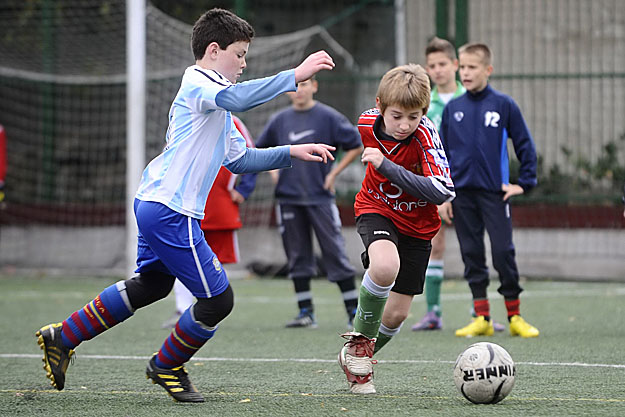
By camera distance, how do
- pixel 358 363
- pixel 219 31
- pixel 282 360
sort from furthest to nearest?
pixel 282 360 → pixel 358 363 → pixel 219 31

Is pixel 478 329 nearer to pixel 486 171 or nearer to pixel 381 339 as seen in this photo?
pixel 486 171

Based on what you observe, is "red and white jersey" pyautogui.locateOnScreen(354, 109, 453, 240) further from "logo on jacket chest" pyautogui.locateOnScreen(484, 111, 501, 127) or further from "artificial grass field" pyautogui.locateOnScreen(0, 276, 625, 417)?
"logo on jacket chest" pyautogui.locateOnScreen(484, 111, 501, 127)

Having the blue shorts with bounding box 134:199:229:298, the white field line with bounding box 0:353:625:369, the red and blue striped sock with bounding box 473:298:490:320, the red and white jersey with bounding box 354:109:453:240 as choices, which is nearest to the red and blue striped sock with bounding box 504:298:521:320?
the red and blue striped sock with bounding box 473:298:490:320

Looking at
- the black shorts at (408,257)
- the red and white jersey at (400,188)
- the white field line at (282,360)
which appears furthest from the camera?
the white field line at (282,360)

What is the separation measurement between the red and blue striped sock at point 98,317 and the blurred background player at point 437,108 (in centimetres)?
313

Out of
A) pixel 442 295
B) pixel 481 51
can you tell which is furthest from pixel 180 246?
pixel 442 295

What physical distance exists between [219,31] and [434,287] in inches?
135

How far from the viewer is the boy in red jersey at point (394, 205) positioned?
175 inches

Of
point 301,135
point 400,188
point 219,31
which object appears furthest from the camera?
point 301,135

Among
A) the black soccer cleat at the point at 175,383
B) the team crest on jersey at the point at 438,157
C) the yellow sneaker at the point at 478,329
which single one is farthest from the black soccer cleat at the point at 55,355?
the yellow sneaker at the point at 478,329

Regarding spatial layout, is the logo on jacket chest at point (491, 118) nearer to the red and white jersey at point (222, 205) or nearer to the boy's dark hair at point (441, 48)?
the boy's dark hair at point (441, 48)

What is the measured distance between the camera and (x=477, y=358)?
4188mm

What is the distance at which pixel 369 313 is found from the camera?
180 inches

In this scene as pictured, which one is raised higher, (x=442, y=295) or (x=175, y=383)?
(x=175, y=383)
